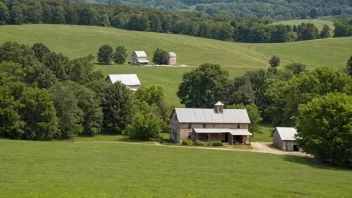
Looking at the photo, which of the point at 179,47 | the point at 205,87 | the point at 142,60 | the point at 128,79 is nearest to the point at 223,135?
the point at 205,87

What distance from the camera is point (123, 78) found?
96750mm

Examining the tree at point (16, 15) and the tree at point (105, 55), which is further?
A: the tree at point (16, 15)

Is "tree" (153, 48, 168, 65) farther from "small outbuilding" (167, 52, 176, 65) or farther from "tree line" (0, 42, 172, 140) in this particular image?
"tree line" (0, 42, 172, 140)

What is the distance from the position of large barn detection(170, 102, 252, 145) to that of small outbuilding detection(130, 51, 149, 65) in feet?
181

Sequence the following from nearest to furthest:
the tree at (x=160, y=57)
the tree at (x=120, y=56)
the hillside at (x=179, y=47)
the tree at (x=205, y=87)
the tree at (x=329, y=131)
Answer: the tree at (x=329, y=131), the tree at (x=205, y=87), the tree at (x=120, y=56), the hillside at (x=179, y=47), the tree at (x=160, y=57)

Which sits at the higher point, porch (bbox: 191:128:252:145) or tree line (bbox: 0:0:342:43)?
tree line (bbox: 0:0:342:43)

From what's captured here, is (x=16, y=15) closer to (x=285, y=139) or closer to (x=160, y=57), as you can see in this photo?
(x=160, y=57)

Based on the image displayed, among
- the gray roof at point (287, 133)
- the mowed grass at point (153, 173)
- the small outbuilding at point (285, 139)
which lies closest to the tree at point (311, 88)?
the gray roof at point (287, 133)

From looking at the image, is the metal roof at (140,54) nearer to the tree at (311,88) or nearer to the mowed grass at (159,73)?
the mowed grass at (159,73)

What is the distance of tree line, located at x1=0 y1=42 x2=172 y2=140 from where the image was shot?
59.7 metres

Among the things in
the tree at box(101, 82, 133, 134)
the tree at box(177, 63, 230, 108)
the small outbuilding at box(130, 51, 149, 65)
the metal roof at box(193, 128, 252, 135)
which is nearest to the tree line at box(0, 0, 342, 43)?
the small outbuilding at box(130, 51, 149, 65)

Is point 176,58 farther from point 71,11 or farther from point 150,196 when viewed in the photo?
point 150,196

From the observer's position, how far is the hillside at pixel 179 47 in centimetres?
12269

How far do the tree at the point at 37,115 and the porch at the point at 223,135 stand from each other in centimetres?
1675
